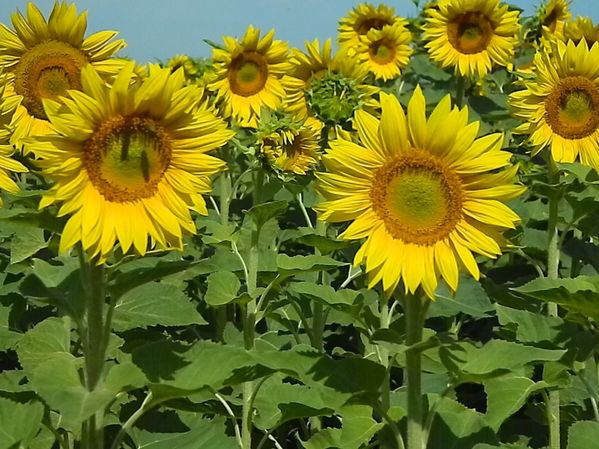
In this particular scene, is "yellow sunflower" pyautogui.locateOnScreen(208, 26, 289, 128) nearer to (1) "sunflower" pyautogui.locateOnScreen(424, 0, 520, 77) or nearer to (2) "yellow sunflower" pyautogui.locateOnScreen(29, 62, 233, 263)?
(1) "sunflower" pyautogui.locateOnScreen(424, 0, 520, 77)

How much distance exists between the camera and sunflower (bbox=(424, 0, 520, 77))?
17.4ft

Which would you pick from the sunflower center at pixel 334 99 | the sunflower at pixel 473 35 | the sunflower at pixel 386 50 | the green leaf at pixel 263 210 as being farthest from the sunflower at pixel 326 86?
the sunflower at pixel 386 50

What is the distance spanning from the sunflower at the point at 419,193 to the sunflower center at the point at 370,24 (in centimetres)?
515

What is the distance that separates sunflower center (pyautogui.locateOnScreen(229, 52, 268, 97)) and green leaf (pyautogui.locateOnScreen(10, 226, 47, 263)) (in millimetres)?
2218

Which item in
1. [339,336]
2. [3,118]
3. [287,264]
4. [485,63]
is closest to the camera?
[3,118]

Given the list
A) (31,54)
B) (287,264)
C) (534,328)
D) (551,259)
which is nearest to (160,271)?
(287,264)

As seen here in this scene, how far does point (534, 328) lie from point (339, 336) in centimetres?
160

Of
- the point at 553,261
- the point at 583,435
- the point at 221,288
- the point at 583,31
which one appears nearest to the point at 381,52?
the point at 583,31

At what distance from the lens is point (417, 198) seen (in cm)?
197

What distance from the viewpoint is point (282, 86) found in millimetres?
4566

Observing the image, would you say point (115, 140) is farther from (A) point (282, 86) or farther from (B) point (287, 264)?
(A) point (282, 86)

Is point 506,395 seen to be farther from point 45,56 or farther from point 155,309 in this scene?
point 45,56

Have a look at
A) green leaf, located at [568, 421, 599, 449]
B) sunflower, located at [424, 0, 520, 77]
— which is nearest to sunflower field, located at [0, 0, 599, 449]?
green leaf, located at [568, 421, 599, 449]

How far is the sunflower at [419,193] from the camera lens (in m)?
1.92
